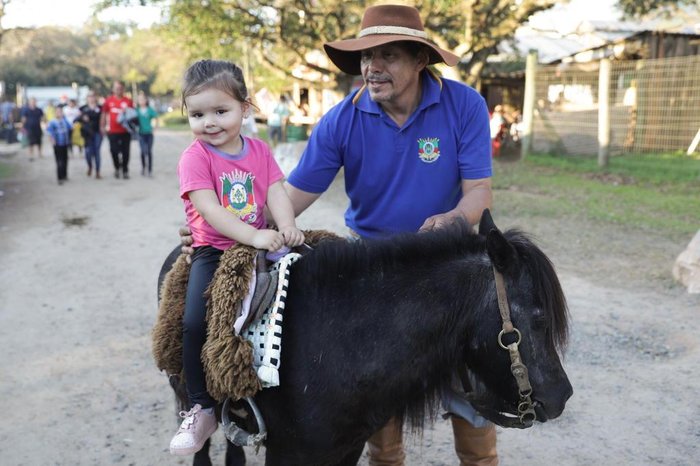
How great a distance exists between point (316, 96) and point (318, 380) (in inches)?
1098

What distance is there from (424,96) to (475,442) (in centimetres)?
166

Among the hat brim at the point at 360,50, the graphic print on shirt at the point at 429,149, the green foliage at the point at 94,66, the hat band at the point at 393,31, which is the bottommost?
the graphic print on shirt at the point at 429,149

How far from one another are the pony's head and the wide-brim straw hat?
104cm

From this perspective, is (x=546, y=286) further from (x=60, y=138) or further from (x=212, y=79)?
(x=60, y=138)

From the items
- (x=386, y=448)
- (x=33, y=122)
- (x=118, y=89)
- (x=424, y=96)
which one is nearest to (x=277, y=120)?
(x=118, y=89)

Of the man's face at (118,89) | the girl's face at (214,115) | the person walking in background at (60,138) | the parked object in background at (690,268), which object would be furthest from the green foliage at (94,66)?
the girl's face at (214,115)

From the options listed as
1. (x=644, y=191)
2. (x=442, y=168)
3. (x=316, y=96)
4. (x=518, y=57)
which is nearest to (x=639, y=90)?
(x=644, y=191)

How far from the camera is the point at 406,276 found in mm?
2287

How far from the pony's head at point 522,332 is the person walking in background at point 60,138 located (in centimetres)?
1280

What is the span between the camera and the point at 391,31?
106 inches

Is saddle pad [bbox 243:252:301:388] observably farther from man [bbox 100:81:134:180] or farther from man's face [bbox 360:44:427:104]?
man [bbox 100:81:134:180]

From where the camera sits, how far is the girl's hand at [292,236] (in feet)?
8.19

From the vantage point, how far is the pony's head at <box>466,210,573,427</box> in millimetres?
2057

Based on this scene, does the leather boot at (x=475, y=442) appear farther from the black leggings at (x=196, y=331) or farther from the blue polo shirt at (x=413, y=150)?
A: the black leggings at (x=196, y=331)
